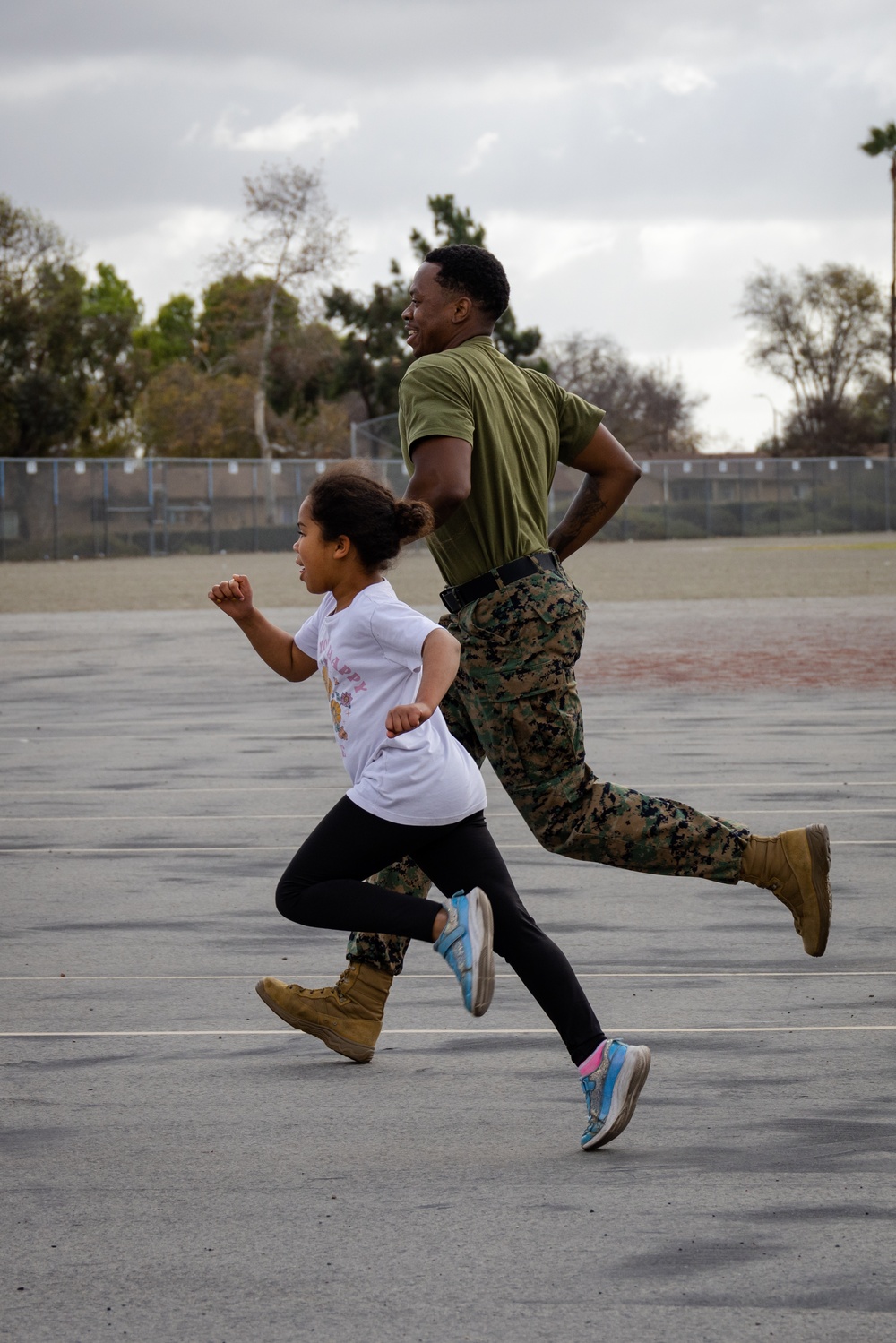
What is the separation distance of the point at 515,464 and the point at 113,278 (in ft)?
359

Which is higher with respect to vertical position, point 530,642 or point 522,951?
point 530,642

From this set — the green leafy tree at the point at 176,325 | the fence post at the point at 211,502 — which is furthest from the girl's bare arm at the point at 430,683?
the green leafy tree at the point at 176,325

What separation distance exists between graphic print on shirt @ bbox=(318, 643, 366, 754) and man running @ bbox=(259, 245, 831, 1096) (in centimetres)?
36

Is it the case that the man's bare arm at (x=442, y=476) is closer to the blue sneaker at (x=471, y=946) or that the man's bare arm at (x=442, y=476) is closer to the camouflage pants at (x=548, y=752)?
the camouflage pants at (x=548, y=752)

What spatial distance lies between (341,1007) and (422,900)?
0.55m

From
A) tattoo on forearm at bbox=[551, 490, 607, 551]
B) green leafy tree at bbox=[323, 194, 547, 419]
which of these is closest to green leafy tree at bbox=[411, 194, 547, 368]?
green leafy tree at bbox=[323, 194, 547, 419]

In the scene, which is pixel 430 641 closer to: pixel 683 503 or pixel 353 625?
pixel 353 625

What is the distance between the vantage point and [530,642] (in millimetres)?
4125

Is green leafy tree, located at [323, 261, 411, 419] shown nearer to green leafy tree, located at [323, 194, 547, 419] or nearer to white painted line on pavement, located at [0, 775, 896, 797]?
green leafy tree, located at [323, 194, 547, 419]

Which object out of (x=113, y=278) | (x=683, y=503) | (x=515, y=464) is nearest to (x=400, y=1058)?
(x=515, y=464)

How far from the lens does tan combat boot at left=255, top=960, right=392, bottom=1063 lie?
4.16 meters

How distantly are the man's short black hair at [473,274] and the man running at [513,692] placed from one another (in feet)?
0.61

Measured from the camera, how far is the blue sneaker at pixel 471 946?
353 cm

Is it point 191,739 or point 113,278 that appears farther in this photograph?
point 113,278
